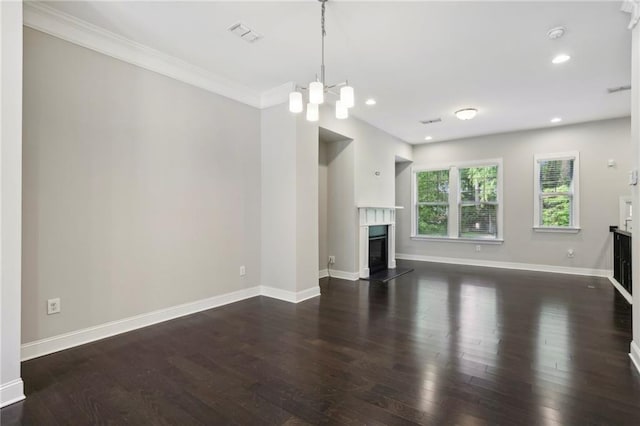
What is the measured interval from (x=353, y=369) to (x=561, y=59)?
3.85m

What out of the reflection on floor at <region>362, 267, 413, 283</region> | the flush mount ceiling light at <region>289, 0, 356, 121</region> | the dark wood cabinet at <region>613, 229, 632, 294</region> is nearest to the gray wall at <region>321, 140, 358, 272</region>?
the reflection on floor at <region>362, 267, 413, 283</region>

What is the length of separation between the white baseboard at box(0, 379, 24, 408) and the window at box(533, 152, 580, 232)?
7671mm

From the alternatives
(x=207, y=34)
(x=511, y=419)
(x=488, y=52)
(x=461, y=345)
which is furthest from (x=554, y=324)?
(x=207, y=34)

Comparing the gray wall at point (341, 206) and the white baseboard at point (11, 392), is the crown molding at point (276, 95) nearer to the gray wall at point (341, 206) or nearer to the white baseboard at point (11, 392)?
the gray wall at point (341, 206)

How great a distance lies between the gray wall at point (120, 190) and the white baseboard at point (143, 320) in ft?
0.23

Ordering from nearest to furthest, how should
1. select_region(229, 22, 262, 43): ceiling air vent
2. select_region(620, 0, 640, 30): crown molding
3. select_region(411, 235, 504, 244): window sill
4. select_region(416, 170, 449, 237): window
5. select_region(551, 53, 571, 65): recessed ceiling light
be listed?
select_region(620, 0, 640, 30): crown molding
select_region(229, 22, 262, 43): ceiling air vent
select_region(551, 53, 571, 65): recessed ceiling light
select_region(411, 235, 504, 244): window sill
select_region(416, 170, 449, 237): window

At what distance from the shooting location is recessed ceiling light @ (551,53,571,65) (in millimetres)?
3321

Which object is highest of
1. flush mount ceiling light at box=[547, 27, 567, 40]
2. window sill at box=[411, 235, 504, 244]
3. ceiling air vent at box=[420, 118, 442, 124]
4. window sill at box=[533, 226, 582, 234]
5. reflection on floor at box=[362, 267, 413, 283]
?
ceiling air vent at box=[420, 118, 442, 124]

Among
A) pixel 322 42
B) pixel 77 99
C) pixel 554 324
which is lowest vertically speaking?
pixel 554 324

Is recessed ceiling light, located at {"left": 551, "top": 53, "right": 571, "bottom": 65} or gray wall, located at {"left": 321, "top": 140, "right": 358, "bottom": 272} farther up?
recessed ceiling light, located at {"left": 551, "top": 53, "right": 571, "bottom": 65}

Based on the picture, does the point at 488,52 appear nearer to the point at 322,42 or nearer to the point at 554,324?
the point at 322,42

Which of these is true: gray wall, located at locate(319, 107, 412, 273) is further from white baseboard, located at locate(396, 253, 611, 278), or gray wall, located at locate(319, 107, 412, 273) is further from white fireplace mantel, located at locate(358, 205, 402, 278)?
white baseboard, located at locate(396, 253, 611, 278)

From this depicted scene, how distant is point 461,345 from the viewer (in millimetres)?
2787

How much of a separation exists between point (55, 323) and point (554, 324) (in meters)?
4.78
